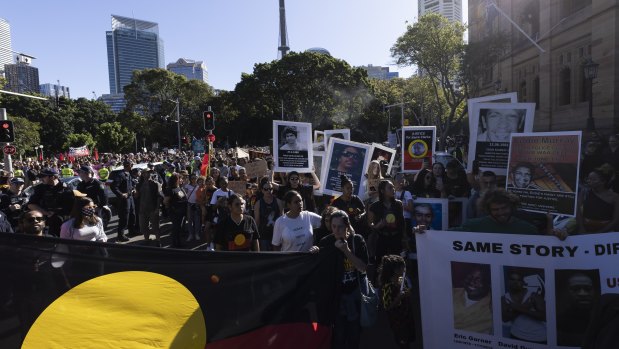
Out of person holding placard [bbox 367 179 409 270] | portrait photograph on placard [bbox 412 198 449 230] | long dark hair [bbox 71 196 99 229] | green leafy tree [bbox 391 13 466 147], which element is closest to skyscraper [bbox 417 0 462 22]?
green leafy tree [bbox 391 13 466 147]

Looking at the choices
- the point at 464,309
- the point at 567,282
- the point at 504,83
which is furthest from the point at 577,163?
the point at 504,83

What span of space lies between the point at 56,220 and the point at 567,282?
→ 6.84 metres

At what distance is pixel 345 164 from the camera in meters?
7.77

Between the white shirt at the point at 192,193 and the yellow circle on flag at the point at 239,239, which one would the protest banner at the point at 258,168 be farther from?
the yellow circle on flag at the point at 239,239

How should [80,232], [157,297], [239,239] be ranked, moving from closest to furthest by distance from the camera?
[157,297] → [80,232] → [239,239]

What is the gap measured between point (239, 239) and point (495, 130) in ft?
14.5

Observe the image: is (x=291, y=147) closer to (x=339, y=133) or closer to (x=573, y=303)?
(x=339, y=133)

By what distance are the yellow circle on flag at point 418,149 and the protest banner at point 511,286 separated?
19.4 ft

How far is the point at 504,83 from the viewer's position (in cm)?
3581

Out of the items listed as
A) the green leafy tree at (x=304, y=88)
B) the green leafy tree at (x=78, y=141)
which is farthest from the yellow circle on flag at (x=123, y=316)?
the green leafy tree at (x=78, y=141)

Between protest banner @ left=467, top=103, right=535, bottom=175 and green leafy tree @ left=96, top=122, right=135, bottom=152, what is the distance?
6668 cm

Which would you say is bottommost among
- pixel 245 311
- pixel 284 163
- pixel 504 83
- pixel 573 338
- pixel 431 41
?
pixel 573 338

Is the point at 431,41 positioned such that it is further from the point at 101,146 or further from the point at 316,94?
the point at 101,146

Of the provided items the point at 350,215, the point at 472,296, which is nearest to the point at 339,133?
the point at 350,215
